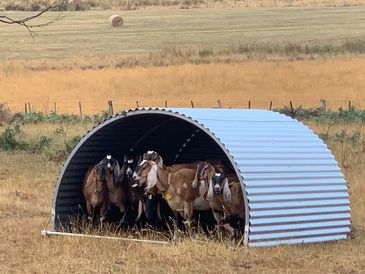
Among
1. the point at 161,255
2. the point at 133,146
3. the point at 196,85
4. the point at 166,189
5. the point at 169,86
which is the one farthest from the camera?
the point at 196,85

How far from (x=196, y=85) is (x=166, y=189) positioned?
33262 millimetres

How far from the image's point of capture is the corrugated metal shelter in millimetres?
12094

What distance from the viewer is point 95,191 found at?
1359cm

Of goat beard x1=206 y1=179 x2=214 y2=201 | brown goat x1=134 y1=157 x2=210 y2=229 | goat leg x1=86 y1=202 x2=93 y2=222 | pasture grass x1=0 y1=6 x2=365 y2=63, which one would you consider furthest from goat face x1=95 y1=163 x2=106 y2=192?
pasture grass x1=0 y1=6 x2=365 y2=63

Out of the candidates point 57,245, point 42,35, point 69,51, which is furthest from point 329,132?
point 42,35

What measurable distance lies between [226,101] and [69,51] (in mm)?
18434

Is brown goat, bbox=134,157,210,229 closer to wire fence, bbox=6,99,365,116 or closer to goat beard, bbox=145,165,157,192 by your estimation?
goat beard, bbox=145,165,157,192

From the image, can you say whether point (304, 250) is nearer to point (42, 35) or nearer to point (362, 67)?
point (362, 67)

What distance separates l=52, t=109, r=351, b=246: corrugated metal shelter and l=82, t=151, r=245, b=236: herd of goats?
412mm

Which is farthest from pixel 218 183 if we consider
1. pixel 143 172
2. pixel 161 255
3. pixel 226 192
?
pixel 161 255

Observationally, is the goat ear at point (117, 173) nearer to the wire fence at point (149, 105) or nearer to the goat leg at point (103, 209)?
the goat leg at point (103, 209)

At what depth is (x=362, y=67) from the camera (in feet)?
154

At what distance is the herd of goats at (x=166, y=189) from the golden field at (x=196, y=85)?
26.5 metres

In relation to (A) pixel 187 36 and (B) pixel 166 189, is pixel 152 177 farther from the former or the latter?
(A) pixel 187 36
